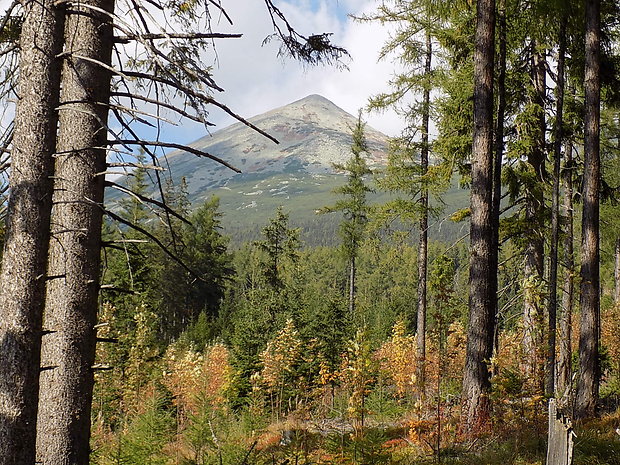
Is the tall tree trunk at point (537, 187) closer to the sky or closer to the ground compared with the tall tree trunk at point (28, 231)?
closer to the sky

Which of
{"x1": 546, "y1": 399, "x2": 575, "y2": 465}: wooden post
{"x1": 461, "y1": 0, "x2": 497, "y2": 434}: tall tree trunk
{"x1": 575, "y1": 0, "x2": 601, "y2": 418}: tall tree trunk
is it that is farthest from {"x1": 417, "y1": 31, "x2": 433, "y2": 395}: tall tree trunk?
{"x1": 546, "y1": 399, "x2": 575, "y2": 465}: wooden post

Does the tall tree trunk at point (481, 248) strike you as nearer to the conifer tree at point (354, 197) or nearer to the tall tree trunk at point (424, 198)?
the tall tree trunk at point (424, 198)

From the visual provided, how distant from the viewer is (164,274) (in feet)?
144

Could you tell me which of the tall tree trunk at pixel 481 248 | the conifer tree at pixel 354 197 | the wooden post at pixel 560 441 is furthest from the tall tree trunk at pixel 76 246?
the conifer tree at pixel 354 197

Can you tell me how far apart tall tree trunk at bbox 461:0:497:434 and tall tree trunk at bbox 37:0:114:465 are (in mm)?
5202

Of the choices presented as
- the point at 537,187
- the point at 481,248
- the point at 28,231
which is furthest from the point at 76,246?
the point at 537,187

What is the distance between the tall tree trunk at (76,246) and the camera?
2881 millimetres

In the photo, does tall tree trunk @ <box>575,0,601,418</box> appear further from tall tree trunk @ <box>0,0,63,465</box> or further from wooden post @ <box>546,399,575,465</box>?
tall tree trunk @ <box>0,0,63,465</box>

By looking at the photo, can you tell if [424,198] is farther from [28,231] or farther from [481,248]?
[28,231]

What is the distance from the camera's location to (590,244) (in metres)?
8.46

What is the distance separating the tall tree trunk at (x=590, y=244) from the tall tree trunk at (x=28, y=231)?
8.12 metres

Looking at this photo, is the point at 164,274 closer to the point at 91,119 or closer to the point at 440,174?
the point at 440,174

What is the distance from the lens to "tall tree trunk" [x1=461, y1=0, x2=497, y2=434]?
22.3 feet

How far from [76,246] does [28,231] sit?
1.09 feet
